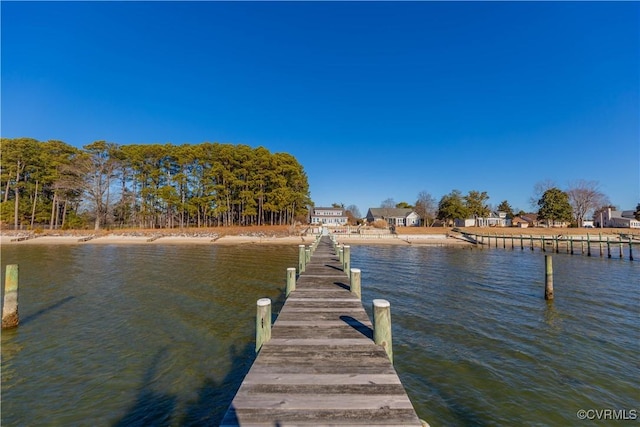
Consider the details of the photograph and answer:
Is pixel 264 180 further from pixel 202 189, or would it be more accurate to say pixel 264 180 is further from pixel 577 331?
pixel 577 331

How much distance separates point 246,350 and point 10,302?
8.85 metres

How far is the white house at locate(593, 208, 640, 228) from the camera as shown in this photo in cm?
6704

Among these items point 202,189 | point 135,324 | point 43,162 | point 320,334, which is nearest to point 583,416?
point 320,334

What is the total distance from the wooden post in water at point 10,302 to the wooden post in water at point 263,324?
10.1 meters

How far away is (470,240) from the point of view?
1821 inches

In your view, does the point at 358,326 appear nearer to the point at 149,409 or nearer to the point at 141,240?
the point at 149,409

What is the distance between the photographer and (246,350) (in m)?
8.27

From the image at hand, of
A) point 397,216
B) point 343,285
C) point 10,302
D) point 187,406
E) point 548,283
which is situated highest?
point 397,216

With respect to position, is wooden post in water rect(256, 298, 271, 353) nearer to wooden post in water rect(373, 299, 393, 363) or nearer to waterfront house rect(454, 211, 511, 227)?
wooden post in water rect(373, 299, 393, 363)

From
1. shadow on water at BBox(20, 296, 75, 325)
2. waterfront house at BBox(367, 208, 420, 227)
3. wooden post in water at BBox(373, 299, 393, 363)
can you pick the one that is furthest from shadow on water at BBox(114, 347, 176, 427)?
waterfront house at BBox(367, 208, 420, 227)

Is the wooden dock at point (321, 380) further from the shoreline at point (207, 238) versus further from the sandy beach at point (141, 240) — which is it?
the sandy beach at point (141, 240)

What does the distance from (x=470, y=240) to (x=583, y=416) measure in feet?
148

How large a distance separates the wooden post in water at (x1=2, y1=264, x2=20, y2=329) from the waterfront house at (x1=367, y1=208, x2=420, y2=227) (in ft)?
244

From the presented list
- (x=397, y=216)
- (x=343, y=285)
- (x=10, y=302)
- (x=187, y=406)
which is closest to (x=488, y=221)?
(x=397, y=216)
